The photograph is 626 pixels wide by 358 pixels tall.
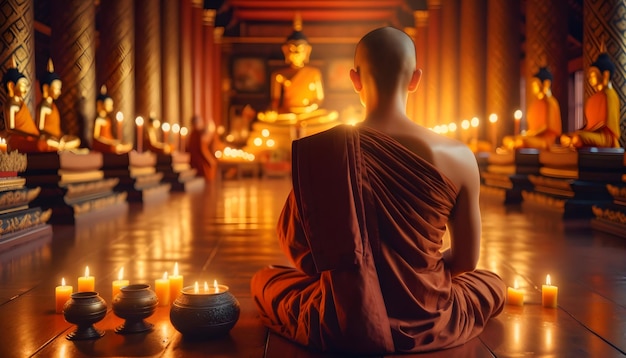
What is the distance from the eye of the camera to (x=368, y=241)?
213 cm

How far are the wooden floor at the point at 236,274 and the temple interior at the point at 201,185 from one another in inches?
0.5

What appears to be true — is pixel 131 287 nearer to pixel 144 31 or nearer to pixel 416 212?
pixel 416 212

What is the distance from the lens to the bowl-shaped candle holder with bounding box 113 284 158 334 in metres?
2.38

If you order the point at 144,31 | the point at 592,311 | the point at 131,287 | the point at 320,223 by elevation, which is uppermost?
the point at 144,31

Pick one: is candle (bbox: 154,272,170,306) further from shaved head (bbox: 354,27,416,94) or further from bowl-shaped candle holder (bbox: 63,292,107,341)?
shaved head (bbox: 354,27,416,94)

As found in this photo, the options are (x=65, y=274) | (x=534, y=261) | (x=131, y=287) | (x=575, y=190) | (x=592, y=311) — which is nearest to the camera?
(x=131, y=287)

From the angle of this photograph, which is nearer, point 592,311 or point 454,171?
point 454,171

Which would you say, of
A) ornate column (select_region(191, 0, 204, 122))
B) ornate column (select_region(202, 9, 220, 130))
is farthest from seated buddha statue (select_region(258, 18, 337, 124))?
ornate column (select_region(191, 0, 204, 122))

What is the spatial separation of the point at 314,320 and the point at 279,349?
0.16 metres

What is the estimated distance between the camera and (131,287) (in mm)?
2473

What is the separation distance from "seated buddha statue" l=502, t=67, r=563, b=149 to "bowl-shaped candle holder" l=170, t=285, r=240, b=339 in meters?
7.46

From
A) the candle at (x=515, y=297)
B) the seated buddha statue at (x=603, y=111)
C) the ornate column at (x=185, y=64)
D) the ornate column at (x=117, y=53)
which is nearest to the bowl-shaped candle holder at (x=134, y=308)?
the candle at (x=515, y=297)

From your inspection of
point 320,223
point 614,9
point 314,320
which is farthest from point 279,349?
point 614,9

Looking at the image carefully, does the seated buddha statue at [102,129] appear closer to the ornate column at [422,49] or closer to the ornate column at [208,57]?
the ornate column at [208,57]
